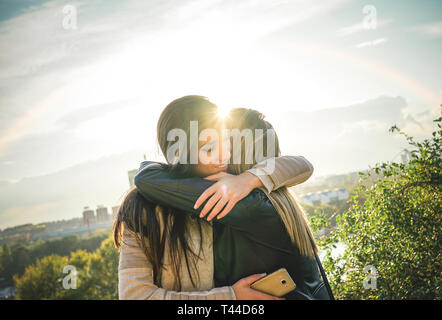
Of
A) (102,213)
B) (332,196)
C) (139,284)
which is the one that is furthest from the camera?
(102,213)

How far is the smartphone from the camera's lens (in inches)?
54.2

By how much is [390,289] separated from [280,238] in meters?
2.34

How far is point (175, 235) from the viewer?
1.55 meters

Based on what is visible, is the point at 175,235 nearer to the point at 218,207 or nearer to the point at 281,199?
the point at 218,207

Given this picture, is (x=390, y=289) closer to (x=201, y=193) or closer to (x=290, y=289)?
(x=290, y=289)

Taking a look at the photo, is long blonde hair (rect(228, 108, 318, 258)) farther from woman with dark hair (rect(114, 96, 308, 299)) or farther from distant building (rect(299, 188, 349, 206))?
distant building (rect(299, 188, 349, 206))

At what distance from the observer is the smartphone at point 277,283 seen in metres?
1.38

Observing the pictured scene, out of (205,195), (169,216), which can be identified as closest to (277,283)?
(205,195)

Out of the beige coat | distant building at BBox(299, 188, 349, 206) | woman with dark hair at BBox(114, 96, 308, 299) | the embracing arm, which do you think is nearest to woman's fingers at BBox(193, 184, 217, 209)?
woman with dark hair at BBox(114, 96, 308, 299)

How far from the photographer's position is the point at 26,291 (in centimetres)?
Result: 2414

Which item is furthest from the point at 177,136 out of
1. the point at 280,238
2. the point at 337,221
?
the point at 337,221

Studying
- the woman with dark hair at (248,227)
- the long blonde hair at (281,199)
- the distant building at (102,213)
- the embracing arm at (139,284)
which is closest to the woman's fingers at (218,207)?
the woman with dark hair at (248,227)

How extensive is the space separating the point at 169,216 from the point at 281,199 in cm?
59
